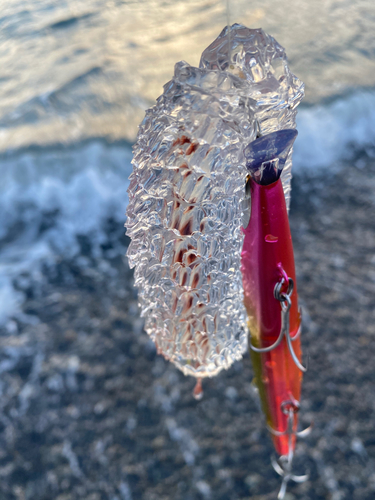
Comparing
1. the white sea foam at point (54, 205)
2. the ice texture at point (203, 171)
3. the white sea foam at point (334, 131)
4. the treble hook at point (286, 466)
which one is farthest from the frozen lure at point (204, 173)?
the white sea foam at point (334, 131)

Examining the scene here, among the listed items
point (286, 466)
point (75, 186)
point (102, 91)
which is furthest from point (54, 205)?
point (286, 466)

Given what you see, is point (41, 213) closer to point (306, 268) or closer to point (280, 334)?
point (306, 268)

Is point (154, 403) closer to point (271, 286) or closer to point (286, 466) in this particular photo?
point (286, 466)

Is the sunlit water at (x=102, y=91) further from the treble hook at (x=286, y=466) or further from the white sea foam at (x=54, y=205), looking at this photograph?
the treble hook at (x=286, y=466)

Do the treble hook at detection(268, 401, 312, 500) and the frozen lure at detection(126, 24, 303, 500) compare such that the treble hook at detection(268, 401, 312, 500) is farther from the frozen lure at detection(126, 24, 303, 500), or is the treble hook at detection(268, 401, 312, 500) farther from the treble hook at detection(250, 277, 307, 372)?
the frozen lure at detection(126, 24, 303, 500)

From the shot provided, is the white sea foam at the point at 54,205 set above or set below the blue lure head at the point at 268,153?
below

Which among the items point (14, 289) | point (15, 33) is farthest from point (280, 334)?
point (15, 33)
